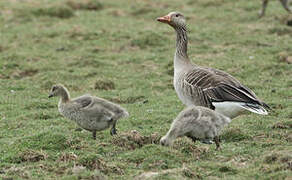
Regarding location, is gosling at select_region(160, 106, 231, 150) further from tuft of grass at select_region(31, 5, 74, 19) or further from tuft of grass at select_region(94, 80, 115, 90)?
tuft of grass at select_region(31, 5, 74, 19)

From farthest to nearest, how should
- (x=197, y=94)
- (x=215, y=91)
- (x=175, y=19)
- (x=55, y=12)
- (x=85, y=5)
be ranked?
(x=85, y=5) < (x=55, y=12) < (x=175, y=19) < (x=197, y=94) < (x=215, y=91)

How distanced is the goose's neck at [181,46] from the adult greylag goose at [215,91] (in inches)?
9.9

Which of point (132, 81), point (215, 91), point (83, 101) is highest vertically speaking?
point (215, 91)

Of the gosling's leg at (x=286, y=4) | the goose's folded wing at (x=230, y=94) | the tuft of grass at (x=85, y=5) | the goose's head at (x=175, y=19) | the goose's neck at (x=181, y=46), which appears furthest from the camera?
the tuft of grass at (x=85, y=5)

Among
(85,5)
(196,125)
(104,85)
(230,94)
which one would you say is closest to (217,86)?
(230,94)

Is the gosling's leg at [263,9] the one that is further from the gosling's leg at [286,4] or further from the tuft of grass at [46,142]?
the tuft of grass at [46,142]

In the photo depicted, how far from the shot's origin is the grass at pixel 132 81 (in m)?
7.79

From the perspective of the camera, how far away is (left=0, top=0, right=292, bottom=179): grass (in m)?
7.79

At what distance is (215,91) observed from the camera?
9.16 m

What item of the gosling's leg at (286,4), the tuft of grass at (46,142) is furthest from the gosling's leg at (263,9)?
the tuft of grass at (46,142)

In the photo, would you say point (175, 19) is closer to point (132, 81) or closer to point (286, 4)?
point (132, 81)

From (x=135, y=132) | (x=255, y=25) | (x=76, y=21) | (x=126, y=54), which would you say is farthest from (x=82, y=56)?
(x=135, y=132)

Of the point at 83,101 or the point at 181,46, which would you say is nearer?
the point at 83,101

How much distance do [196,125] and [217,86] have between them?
4.71ft
